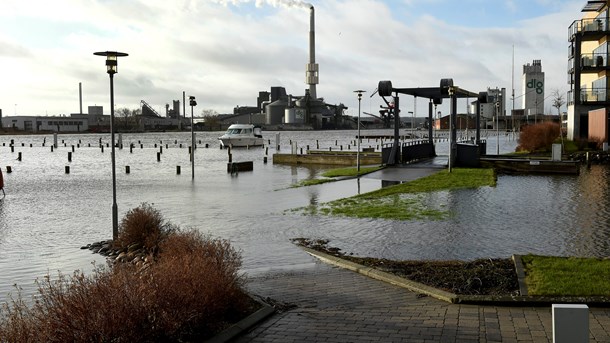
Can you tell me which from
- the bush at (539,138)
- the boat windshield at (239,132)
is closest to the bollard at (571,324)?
the bush at (539,138)

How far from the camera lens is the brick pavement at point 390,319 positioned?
7766 millimetres

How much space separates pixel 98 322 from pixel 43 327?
0.57 metres

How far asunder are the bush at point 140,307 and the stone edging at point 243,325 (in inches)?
6.0

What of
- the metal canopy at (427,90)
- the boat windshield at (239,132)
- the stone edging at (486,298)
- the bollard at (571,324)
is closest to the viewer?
the bollard at (571,324)

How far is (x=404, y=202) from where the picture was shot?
21.6 m

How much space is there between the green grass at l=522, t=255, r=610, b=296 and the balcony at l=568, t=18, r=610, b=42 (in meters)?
48.8

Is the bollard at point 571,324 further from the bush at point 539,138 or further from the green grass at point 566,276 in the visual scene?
the bush at point 539,138

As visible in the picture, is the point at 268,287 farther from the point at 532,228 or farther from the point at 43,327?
the point at 532,228

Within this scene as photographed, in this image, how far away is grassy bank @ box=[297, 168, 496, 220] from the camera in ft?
62.4

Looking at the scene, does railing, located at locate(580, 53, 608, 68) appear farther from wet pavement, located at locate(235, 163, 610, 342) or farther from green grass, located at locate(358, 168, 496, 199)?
wet pavement, located at locate(235, 163, 610, 342)

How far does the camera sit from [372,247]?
1422 cm

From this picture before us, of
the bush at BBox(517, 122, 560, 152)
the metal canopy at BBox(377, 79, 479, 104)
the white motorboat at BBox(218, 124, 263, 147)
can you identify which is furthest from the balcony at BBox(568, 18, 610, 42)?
the white motorboat at BBox(218, 124, 263, 147)

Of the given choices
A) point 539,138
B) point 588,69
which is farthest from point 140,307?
point 588,69

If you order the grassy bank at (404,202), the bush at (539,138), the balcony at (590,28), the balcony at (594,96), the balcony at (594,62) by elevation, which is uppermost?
the balcony at (590,28)
